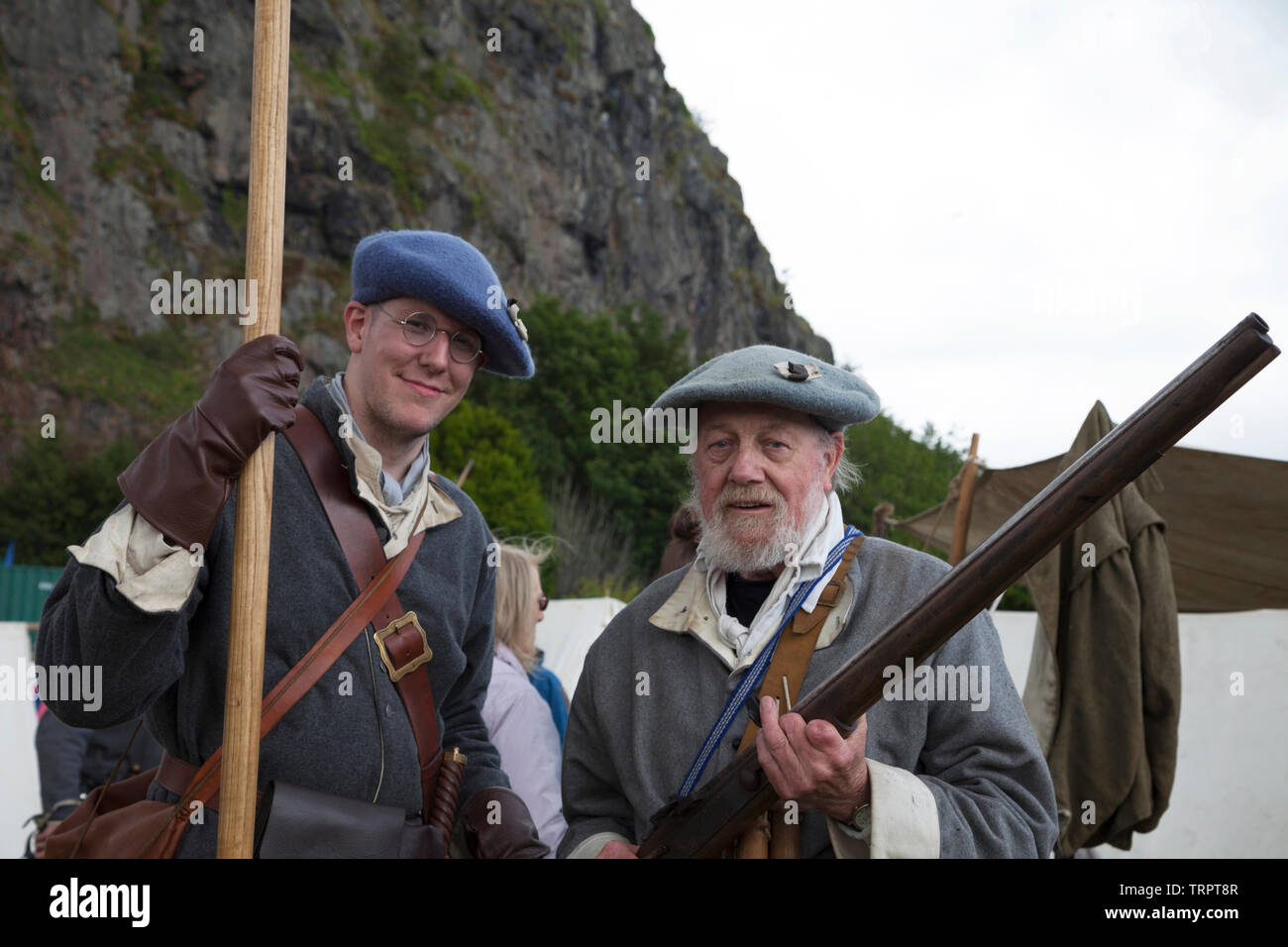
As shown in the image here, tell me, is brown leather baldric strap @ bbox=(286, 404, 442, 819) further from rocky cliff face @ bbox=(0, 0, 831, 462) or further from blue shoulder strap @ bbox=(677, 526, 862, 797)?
rocky cliff face @ bbox=(0, 0, 831, 462)

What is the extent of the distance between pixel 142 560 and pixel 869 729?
64.1 inches

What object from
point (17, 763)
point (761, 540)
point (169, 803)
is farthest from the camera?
point (17, 763)

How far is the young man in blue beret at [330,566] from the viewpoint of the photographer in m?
2.20

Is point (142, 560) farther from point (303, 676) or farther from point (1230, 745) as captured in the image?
point (1230, 745)

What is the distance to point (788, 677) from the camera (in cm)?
251

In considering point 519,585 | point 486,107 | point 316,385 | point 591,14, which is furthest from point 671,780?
point 591,14

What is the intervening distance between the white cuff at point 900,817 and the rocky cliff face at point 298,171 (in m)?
25.3

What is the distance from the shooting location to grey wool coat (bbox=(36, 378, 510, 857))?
2.36 m

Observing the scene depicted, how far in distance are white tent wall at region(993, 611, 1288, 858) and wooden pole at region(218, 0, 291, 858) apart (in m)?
6.51

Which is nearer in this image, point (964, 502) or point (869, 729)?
point (869, 729)

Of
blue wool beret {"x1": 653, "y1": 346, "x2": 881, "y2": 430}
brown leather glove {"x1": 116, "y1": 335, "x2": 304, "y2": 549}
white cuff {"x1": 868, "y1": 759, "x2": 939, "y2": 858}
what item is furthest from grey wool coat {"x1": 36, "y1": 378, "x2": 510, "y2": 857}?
white cuff {"x1": 868, "y1": 759, "x2": 939, "y2": 858}

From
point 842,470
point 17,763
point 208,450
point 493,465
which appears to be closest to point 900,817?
point 842,470

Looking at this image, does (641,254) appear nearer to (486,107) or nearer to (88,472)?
(486,107)

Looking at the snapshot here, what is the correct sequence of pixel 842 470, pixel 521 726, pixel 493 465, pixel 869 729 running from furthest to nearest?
pixel 493 465 < pixel 521 726 < pixel 842 470 < pixel 869 729
